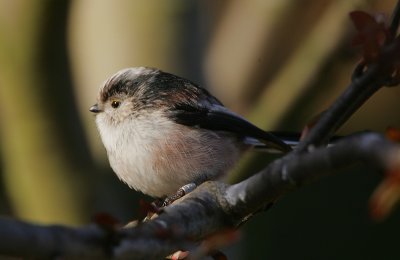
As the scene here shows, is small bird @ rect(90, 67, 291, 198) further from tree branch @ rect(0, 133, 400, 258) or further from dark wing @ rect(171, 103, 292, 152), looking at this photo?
tree branch @ rect(0, 133, 400, 258)

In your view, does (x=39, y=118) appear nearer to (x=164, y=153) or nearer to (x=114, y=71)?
(x=114, y=71)

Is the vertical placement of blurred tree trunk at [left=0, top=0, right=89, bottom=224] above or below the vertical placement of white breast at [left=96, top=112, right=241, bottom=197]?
below

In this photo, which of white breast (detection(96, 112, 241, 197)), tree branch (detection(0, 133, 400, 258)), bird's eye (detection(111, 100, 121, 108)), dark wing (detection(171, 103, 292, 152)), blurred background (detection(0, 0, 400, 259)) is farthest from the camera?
blurred background (detection(0, 0, 400, 259))

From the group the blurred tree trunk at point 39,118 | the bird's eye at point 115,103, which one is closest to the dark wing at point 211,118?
the bird's eye at point 115,103

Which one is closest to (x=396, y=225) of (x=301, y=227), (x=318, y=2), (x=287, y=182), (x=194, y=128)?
(x=301, y=227)

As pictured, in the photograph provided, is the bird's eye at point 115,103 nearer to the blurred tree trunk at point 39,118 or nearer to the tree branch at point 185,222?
the blurred tree trunk at point 39,118

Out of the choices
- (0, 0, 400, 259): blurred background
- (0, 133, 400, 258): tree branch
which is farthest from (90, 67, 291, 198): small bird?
(0, 133, 400, 258): tree branch

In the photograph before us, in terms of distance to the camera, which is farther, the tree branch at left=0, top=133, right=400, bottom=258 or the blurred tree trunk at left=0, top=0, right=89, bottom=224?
the blurred tree trunk at left=0, top=0, right=89, bottom=224
